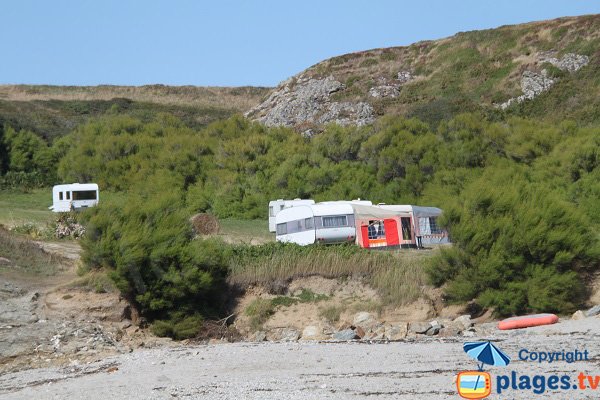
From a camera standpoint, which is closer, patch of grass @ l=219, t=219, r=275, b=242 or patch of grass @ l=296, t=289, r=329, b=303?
patch of grass @ l=296, t=289, r=329, b=303

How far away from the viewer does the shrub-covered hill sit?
76625 mm

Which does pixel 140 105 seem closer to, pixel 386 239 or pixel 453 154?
pixel 453 154

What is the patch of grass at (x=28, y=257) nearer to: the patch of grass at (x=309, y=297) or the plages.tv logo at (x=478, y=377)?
the patch of grass at (x=309, y=297)

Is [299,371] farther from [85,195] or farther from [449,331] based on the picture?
[85,195]

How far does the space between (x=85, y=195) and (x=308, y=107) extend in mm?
32922

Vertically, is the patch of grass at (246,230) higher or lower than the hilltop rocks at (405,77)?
lower

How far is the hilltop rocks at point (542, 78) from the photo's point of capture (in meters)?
66.2

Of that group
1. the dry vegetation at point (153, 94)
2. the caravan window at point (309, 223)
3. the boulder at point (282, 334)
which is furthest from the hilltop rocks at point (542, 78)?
the boulder at point (282, 334)

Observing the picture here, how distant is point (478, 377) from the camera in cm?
1230

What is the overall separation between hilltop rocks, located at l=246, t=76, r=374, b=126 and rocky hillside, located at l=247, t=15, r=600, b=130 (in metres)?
0.08

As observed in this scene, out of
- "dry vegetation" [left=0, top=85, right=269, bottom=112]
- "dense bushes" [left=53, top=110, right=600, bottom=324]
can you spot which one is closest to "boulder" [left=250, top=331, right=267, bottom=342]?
"dense bushes" [left=53, top=110, right=600, bottom=324]

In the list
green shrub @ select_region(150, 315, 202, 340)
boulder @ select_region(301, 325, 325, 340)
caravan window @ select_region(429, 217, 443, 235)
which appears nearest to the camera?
boulder @ select_region(301, 325, 325, 340)

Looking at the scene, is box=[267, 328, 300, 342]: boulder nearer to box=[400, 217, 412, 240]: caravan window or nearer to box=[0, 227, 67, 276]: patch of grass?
box=[0, 227, 67, 276]: patch of grass

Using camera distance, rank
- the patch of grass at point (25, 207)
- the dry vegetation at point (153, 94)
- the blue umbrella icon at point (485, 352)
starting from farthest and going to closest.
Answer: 1. the dry vegetation at point (153, 94)
2. the patch of grass at point (25, 207)
3. the blue umbrella icon at point (485, 352)
